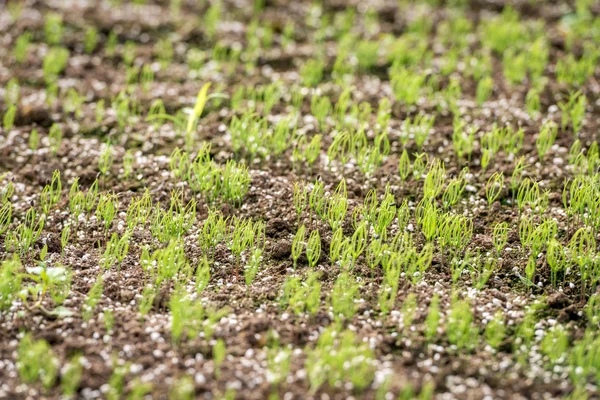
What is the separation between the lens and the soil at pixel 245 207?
2799mm

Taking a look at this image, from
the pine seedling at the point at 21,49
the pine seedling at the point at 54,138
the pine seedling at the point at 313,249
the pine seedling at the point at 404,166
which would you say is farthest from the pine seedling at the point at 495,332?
the pine seedling at the point at 21,49

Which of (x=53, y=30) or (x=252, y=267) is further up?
(x=53, y=30)

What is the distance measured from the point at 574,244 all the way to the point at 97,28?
362 cm

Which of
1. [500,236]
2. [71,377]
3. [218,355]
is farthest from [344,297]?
[71,377]

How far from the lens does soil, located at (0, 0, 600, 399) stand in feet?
9.18

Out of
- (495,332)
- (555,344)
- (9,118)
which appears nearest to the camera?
(555,344)

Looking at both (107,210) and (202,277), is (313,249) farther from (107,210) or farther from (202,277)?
(107,210)

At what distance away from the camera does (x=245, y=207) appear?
378 centimetres

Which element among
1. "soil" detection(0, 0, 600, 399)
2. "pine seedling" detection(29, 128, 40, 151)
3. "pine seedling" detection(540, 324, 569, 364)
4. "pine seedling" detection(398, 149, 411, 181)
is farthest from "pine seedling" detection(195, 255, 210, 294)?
"pine seedling" detection(29, 128, 40, 151)

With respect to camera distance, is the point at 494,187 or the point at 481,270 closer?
the point at 481,270

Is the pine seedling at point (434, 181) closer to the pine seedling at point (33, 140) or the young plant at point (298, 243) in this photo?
the young plant at point (298, 243)

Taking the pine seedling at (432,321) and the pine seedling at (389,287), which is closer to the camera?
the pine seedling at (432,321)

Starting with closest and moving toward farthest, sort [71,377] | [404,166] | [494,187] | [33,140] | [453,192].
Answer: [71,377]
[453,192]
[494,187]
[404,166]
[33,140]

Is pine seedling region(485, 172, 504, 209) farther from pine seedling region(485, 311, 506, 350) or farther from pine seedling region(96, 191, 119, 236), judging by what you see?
pine seedling region(96, 191, 119, 236)
